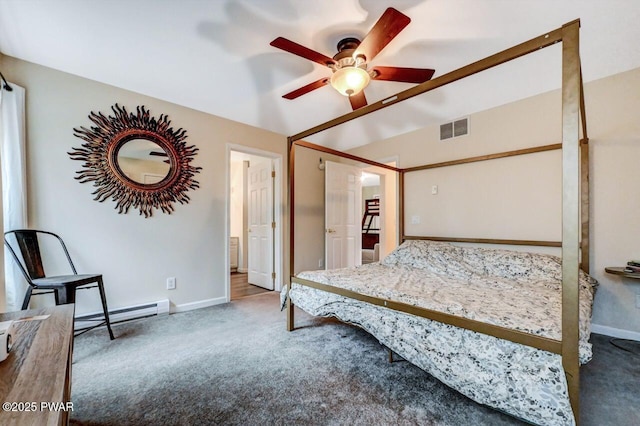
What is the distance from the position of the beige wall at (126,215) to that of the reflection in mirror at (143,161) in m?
0.33

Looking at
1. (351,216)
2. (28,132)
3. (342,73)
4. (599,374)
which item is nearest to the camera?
(599,374)

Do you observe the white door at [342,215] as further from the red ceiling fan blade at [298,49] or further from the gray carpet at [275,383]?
the red ceiling fan blade at [298,49]

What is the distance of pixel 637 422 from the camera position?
1354mm

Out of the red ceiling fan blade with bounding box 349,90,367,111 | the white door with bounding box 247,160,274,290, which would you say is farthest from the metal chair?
the red ceiling fan blade with bounding box 349,90,367,111

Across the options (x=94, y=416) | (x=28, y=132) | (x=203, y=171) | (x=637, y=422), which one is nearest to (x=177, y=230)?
(x=203, y=171)

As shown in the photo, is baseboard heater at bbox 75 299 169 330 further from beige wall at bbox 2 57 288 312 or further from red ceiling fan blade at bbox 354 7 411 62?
red ceiling fan blade at bbox 354 7 411 62

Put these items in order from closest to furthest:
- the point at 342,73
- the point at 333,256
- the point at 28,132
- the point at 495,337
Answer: the point at 495,337, the point at 342,73, the point at 28,132, the point at 333,256

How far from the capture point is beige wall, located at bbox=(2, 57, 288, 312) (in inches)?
93.0

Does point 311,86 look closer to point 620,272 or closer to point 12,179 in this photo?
point 12,179

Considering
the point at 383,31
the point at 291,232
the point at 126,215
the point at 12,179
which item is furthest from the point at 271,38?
the point at 12,179

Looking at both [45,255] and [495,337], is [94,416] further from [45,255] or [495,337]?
[495,337]

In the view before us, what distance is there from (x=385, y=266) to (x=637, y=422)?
6.63ft

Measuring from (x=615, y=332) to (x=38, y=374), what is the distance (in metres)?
3.80

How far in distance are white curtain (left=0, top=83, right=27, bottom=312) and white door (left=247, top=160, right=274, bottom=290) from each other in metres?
2.56
